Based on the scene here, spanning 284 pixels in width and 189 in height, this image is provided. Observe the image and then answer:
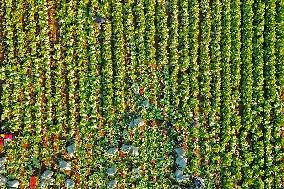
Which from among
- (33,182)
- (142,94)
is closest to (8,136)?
(33,182)

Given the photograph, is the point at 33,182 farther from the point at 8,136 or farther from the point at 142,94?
the point at 142,94

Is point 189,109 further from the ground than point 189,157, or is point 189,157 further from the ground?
point 189,109

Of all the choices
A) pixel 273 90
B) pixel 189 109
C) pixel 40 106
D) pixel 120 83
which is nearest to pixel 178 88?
pixel 189 109

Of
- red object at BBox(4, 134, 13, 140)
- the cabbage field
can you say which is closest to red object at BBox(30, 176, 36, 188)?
the cabbage field

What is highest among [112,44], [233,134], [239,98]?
[112,44]

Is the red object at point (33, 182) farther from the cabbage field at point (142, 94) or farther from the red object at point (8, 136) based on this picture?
the red object at point (8, 136)

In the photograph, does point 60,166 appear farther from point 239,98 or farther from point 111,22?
point 239,98

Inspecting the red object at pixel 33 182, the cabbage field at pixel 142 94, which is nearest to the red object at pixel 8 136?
the cabbage field at pixel 142 94

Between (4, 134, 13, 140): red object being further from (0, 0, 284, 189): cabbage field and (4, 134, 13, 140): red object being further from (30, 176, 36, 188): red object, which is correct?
(30, 176, 36, 188): red object
